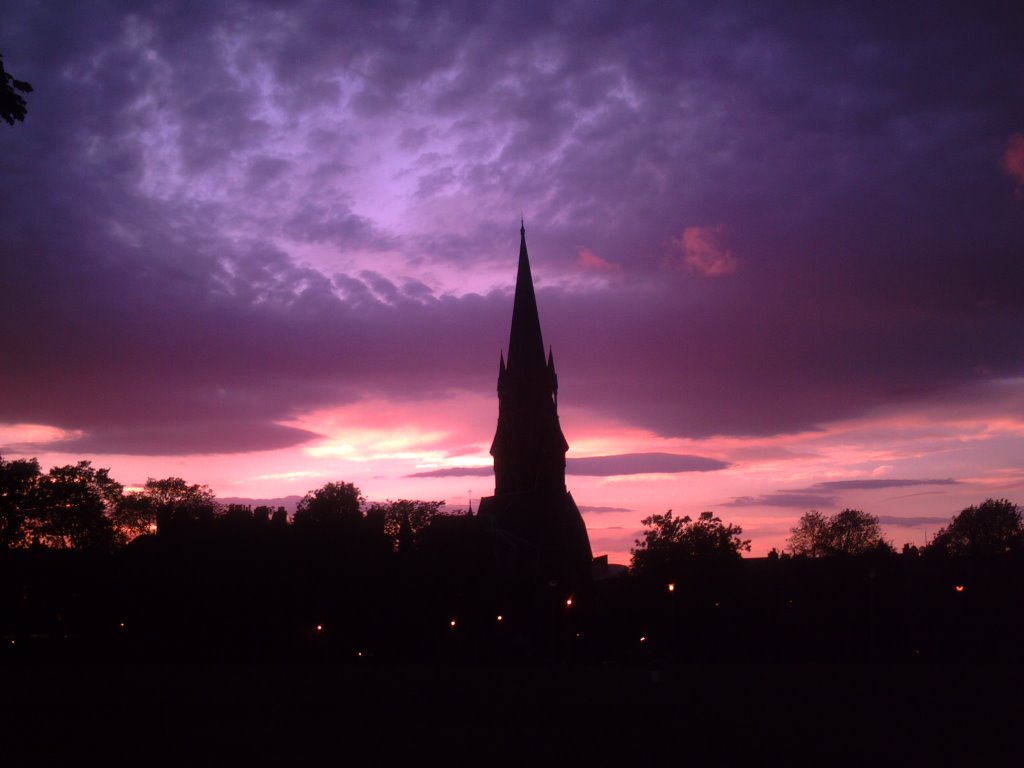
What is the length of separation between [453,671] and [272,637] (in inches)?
780

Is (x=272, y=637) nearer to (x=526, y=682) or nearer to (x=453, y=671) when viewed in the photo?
(x=453, y=671)

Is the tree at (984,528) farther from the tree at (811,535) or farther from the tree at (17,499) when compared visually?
the tree at (17,499)

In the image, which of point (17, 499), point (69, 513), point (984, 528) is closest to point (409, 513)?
point (69, 513)

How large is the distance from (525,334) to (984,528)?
75.2 m

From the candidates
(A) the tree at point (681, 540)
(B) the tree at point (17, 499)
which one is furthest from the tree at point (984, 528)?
(B) the tree at point (17, 499)

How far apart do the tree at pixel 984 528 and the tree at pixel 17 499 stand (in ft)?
351

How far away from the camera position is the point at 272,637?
5934cm

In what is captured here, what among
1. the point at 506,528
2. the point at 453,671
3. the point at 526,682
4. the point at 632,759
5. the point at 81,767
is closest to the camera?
the point at 81,767

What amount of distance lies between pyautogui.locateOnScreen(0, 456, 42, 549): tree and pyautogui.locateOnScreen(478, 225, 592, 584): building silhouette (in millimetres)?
41350

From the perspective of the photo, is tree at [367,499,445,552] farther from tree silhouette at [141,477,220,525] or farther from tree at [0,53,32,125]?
tree at [0,53,32,125]

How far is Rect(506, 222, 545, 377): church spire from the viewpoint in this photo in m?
98.3

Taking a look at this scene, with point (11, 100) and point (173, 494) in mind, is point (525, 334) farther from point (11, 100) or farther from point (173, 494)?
point (11, 100)

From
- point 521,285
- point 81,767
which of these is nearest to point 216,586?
point 81,767

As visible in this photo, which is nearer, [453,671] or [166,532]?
[453,671]
